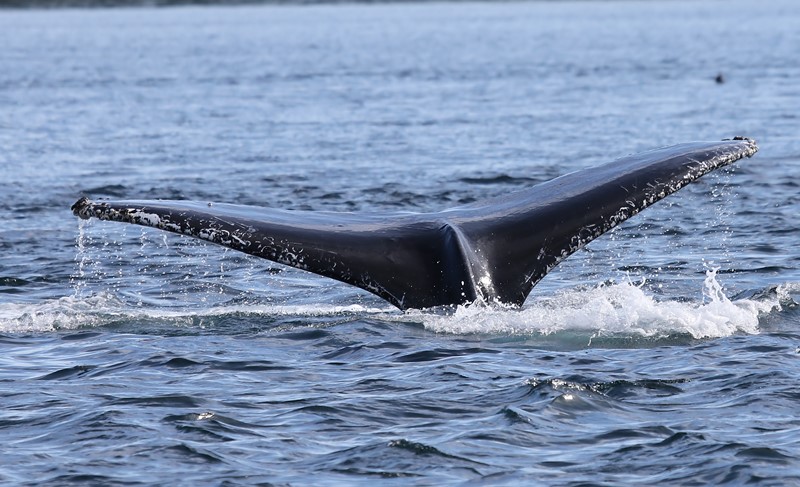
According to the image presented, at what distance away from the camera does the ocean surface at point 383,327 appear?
8398mm

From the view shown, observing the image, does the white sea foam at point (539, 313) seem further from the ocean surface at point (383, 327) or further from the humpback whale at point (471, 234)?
the humpback whale at point (471, 234)

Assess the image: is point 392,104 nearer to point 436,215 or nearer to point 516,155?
point 516,155

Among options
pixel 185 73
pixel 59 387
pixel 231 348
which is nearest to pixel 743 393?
pixel 231 348

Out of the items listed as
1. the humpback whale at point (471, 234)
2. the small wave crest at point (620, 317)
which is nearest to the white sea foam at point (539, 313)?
the small wave crest at point (620, 317)

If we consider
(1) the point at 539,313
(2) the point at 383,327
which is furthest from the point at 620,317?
(2) the point at 383,327

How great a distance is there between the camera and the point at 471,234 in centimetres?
971

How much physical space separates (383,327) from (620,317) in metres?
1.82

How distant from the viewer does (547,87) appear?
39.9m

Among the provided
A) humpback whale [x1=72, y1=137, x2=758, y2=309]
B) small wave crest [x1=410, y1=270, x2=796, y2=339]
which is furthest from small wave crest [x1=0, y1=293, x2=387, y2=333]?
humpback whale [x1=72, y1=137, x2=758, y2=309]

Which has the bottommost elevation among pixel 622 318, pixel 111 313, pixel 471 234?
pixel 111 313

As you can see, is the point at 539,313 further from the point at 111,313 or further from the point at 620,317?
the point at 111,313

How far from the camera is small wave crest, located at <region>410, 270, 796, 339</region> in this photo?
34.5 ft

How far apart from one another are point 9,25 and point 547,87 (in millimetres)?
70896

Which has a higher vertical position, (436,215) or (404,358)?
(436,215)
